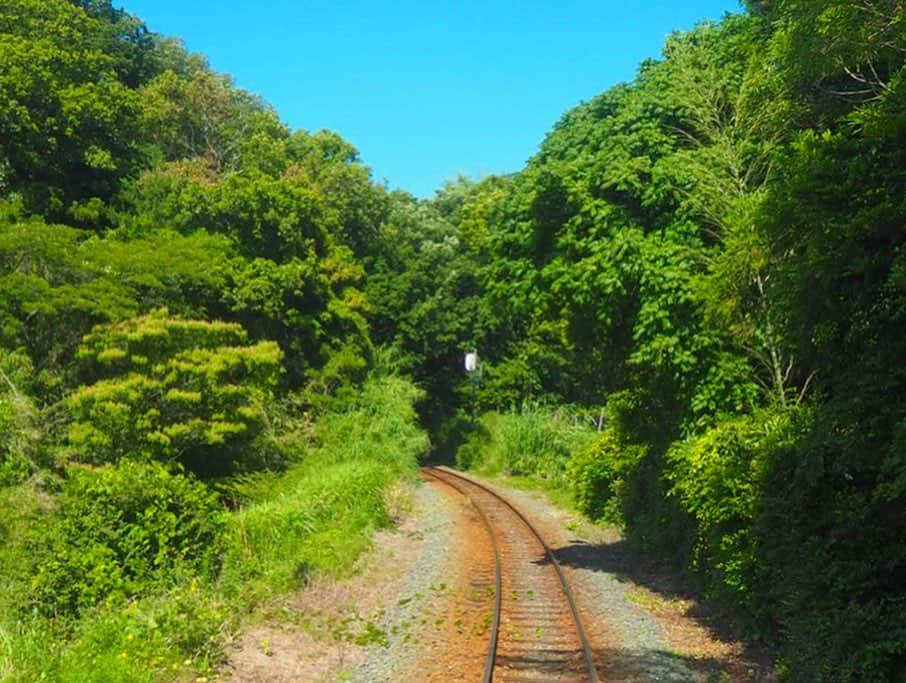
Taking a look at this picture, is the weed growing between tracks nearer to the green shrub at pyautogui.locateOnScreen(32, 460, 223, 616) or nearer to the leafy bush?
the green shrub at pyautogui.locateOnScreen(32, 460, 223, 616)

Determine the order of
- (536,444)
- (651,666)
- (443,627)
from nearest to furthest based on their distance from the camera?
1. (651,666)
2. (443,627)
3. (536,444)

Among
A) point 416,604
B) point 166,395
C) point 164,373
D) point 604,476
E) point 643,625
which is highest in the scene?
point 164,373

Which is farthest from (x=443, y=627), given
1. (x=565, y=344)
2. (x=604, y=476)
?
(x=604, y=476)

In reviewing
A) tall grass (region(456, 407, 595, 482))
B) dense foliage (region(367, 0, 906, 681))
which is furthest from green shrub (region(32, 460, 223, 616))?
tall grass (region(456, 407, 595, 482))

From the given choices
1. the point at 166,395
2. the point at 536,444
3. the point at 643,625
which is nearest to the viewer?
the point at 643,625

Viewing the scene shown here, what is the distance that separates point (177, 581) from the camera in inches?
465

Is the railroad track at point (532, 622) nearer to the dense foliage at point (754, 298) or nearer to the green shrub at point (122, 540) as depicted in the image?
the dense foliage at point (754, 298)

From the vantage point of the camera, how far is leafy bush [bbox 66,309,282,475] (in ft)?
70.8

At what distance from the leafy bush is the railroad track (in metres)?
8.82

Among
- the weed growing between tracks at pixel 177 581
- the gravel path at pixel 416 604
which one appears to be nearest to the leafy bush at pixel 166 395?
the weed growing between tracks at pixel 177 581

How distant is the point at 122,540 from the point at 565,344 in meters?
12.0

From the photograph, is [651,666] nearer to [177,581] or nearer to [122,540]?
[177,581]

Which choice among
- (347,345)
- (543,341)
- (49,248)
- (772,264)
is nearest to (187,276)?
(49,248)

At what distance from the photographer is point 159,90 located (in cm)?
4431
